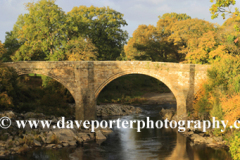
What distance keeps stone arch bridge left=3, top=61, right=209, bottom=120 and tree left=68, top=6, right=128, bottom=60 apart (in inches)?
563

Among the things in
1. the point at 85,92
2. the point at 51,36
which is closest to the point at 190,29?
the point at 51,36

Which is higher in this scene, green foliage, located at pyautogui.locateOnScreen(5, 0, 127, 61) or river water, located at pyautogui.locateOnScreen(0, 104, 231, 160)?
green foliage, located at pyautogui.locateOnScreen(5, 0, 127, 61)

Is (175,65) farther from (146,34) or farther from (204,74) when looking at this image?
(146,34)

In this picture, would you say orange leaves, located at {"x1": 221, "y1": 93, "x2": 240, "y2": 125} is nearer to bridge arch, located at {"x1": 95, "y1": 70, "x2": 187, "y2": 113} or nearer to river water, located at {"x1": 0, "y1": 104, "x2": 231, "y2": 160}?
river water, located at {"x1": 0, "y1": 104, "x2": 231, "y2": 160}

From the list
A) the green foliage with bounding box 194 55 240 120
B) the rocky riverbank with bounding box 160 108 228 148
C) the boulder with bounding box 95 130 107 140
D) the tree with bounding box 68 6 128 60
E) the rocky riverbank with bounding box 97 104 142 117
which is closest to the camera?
the rocky riverbank with bounding box 160 108 228 148

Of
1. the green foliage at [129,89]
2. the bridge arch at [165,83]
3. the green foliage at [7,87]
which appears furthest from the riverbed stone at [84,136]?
the green foliage at [129,89]

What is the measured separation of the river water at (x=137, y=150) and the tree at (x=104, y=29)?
18.8 metres

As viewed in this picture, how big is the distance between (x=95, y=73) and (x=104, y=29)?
1696 centimetres

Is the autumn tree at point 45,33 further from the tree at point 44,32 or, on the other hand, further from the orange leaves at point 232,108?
the orange leaves at point 232,108

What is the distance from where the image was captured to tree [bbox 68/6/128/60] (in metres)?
38.6

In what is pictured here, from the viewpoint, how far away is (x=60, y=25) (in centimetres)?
3162

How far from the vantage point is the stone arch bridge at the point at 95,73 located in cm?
2389

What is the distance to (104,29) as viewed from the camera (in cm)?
3969

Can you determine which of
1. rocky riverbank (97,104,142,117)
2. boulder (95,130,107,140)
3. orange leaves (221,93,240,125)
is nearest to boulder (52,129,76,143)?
boulder (95,130,107,140)
